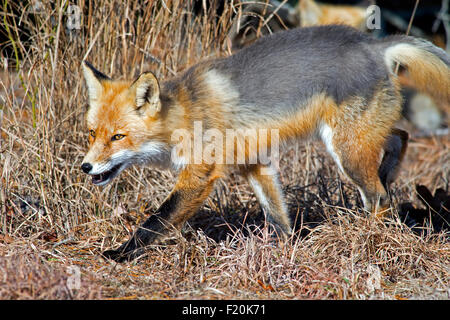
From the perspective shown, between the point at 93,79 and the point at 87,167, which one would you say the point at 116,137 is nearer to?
the point at 87,167

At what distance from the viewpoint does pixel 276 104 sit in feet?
12.6

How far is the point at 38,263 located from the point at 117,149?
0.93 meters

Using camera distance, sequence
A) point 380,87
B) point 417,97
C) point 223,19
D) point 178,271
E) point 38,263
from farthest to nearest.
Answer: point 417,97
point 223,19
point 380,87
point 178,271
point 38,263

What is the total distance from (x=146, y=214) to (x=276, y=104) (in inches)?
61.1

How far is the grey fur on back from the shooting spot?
378 cm

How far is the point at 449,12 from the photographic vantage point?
10.3m

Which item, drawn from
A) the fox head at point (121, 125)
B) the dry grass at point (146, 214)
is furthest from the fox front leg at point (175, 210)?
the fox head at point (121, 125)

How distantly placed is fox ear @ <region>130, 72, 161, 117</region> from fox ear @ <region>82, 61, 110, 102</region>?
33 cm

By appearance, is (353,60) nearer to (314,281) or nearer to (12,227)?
(314,281)

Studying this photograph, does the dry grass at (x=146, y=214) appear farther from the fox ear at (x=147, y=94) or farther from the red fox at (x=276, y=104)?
the fox ear at (x=147, y=94)

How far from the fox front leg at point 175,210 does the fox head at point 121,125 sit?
0.31 metres

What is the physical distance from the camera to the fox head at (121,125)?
3475 mm

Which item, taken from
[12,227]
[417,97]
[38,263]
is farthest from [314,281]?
[417,97]

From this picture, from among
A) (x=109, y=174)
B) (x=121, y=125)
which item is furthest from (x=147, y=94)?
(x=109, y=174)
